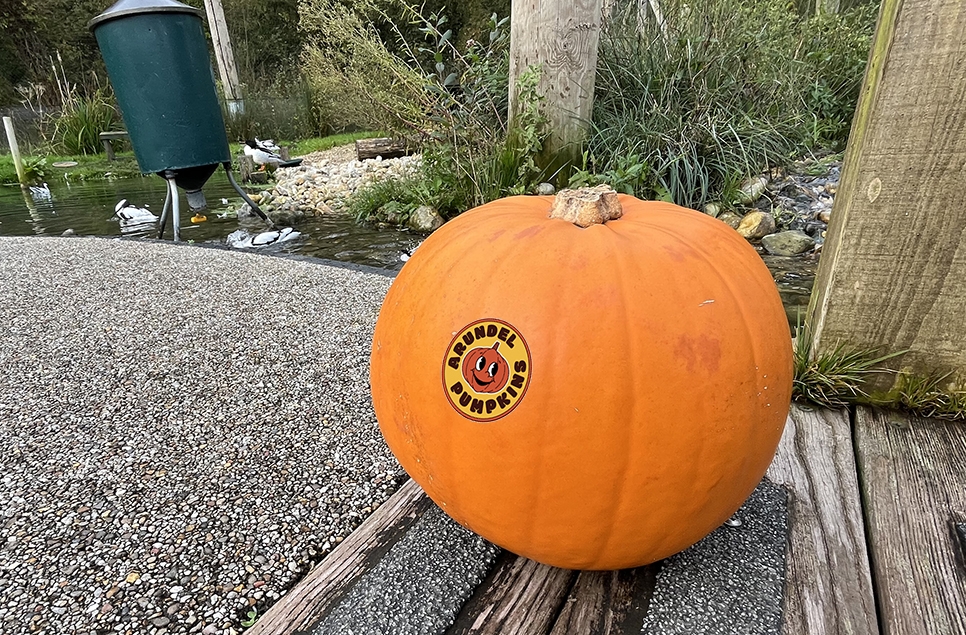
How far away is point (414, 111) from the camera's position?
4.38 m

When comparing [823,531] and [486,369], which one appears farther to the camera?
[823,531]

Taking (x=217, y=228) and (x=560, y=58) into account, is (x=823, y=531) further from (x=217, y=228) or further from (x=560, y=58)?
(x=217, y=228)

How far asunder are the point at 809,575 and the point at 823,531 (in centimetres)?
14

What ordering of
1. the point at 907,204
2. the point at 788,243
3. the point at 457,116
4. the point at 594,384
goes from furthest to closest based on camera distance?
the point at 457,116, the point at 788,243, the point at 907,204, the point at 594,384

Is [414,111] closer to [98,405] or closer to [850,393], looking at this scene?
[98,405]

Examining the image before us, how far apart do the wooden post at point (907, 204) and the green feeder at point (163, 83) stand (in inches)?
172

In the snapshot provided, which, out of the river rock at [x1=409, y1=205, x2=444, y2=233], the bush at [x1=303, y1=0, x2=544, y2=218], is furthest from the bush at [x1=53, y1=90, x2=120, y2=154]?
the river rock at [x1=409, y1=205, x2=444, y2=233]

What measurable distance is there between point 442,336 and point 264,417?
0.97 metres

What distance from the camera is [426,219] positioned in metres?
4.62

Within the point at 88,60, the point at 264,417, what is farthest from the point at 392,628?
the point at 88,60

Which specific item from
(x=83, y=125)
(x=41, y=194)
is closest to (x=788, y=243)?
(x=41, y=194)

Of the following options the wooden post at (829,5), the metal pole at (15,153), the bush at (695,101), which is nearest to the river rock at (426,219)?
the bush at (695,101)

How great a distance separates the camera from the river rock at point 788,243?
3799 millimetres

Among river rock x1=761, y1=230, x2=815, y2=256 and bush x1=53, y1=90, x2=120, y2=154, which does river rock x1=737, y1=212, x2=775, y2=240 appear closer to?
river rock x1=761, y1=230, x2=815, y2=256
